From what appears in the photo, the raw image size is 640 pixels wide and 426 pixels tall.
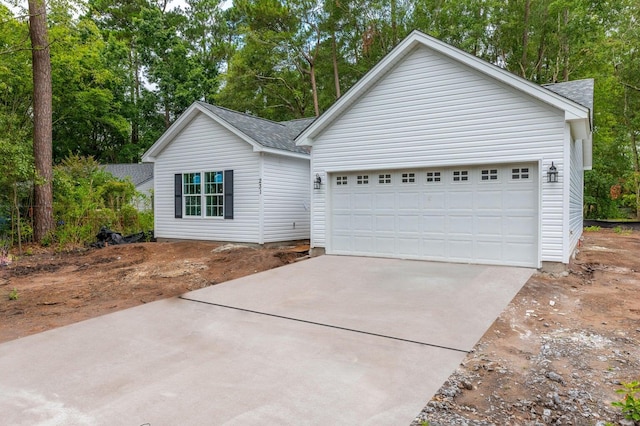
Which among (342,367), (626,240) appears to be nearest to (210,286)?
(342,367)

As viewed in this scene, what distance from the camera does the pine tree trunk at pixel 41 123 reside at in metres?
12.1

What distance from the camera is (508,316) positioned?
490cm

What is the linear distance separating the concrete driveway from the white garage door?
1.71m

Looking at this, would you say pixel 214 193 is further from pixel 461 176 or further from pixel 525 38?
pixel 525 38

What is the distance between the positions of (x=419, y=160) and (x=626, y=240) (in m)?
10.6

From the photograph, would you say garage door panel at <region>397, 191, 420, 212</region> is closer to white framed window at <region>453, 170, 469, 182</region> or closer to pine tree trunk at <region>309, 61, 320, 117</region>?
white framed window at <region>453, 170, 469, 182</region>

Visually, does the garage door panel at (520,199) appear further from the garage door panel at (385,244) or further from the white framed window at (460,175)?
the garage door panel at (385,244)

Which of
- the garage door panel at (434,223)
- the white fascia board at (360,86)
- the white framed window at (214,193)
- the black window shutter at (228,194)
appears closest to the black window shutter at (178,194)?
the white framed window at (214,193)

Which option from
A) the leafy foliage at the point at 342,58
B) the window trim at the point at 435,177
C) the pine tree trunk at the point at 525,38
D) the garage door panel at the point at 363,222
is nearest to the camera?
the window trim at the point at 435,177

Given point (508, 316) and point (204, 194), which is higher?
point (204, 194)

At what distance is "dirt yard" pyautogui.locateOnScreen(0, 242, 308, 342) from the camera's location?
209 inches

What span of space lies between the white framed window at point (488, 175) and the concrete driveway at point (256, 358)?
246cm

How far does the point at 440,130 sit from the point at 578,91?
358 centimetres

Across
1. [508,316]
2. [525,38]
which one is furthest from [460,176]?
[525,38]
